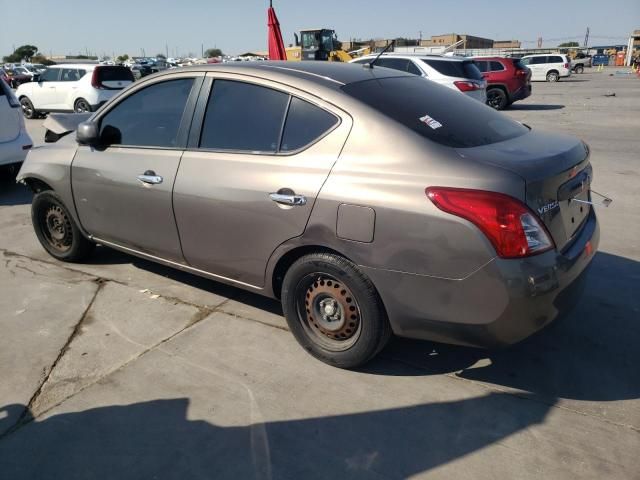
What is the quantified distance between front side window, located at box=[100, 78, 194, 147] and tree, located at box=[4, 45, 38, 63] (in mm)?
94611

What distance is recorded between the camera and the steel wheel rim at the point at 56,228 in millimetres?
4562

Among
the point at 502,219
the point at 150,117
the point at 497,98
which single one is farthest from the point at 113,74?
the point at 502,219

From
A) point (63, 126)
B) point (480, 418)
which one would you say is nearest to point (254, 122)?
point (480, 418)

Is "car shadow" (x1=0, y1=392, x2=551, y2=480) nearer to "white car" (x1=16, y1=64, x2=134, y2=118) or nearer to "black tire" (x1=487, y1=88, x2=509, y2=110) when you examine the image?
"white car" (x1=16, y1=64, x2=134, y2=118)

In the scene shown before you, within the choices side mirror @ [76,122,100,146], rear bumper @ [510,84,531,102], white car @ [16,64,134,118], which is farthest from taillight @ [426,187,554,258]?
rear bumper @ [510,84,531,102]

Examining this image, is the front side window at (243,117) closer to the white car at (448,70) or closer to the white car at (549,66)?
the white car at (448,70)

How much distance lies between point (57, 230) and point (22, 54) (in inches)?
3880

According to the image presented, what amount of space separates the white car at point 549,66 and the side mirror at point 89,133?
34815 millimetres

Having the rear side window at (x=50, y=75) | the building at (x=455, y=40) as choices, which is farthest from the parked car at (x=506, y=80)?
the building at (x=455, y=40)

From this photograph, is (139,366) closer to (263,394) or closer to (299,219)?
(263,394)

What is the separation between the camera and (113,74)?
49.0ft

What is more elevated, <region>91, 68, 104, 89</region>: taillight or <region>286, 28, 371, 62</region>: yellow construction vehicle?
<region>286, 28, 371, 62</region>: yellow construction vehicle

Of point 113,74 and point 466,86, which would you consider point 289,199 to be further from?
point 113,74

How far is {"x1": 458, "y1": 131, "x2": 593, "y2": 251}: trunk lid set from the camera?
249 centimetres
